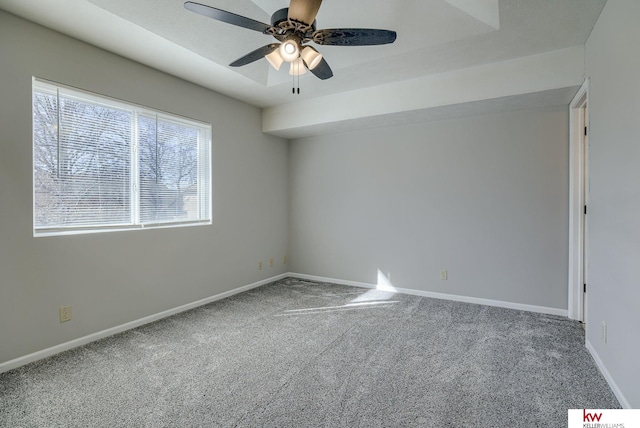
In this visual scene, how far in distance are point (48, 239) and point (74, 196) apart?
405 mm

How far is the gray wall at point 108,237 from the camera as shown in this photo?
2.25 metres

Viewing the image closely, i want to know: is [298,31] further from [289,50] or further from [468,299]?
[468,299]

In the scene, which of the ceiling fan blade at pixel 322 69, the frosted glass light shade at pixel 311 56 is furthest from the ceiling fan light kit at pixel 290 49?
the ceiling fan blade at pixel 322 69

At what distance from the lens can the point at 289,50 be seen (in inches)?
79.4

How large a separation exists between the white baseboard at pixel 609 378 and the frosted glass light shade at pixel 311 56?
2852 mm

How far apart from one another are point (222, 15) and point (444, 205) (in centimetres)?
322

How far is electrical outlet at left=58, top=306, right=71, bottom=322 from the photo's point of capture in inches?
99.0

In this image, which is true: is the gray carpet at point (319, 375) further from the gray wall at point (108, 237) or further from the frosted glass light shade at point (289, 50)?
the frosted glass light shade at point (289, 50)

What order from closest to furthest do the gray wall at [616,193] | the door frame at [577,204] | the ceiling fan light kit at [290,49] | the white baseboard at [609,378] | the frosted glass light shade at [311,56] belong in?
the gray wall at [616,193], the white baseboard at [609,378], the ceiling fan light kit at [290,49], the frosted glass light shade at [311,56], the door frame at [577,204]

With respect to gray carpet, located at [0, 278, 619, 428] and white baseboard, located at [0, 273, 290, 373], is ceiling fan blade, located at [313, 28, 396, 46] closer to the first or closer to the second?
gray carpet, located at [0, 278, 619, 428]

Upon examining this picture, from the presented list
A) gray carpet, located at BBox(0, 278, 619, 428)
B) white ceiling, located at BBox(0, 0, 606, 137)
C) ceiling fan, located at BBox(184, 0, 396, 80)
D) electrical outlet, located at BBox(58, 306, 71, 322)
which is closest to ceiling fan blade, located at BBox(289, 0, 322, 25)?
ceiling fan, located at BBox(184, 0, 396, 80)

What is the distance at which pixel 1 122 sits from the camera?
2.20 metres

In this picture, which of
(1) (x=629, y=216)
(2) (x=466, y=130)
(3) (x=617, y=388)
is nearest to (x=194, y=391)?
(3) (x=617, y=388)

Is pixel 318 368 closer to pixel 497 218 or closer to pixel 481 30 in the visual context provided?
pixel 497 218
